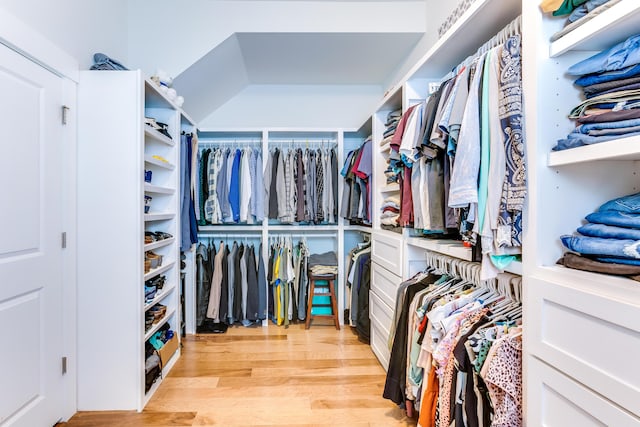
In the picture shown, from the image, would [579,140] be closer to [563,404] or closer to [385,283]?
[563,404]

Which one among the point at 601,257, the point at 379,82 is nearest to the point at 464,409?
the point at 601,257

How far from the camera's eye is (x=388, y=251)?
2.28 m

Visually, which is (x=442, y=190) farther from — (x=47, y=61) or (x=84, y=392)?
(x=84, y=392)

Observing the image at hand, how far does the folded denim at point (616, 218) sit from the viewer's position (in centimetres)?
83

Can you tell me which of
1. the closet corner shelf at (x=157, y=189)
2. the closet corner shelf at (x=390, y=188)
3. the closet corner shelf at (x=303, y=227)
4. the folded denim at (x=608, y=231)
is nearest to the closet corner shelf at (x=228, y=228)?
the closet corner shelf at (x=303, y=227)

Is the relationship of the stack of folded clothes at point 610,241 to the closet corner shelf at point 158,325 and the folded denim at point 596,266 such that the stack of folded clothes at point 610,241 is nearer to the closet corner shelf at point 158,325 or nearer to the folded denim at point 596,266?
the folded denim at point 596,266

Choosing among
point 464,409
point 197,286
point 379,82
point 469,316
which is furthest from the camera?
point 379,82

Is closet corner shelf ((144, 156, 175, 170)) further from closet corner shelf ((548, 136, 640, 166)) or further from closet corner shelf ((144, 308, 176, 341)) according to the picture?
closet corner shelf ((548, 136, 640, 166))

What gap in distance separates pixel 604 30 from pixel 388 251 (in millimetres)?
1619

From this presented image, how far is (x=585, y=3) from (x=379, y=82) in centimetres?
284

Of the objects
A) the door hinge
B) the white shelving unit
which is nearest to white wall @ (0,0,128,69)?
the white shelving unit

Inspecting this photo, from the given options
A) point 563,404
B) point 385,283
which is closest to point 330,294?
point 385,283

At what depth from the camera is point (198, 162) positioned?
322 cm

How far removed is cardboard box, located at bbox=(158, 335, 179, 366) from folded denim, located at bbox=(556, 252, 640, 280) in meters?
2.32
